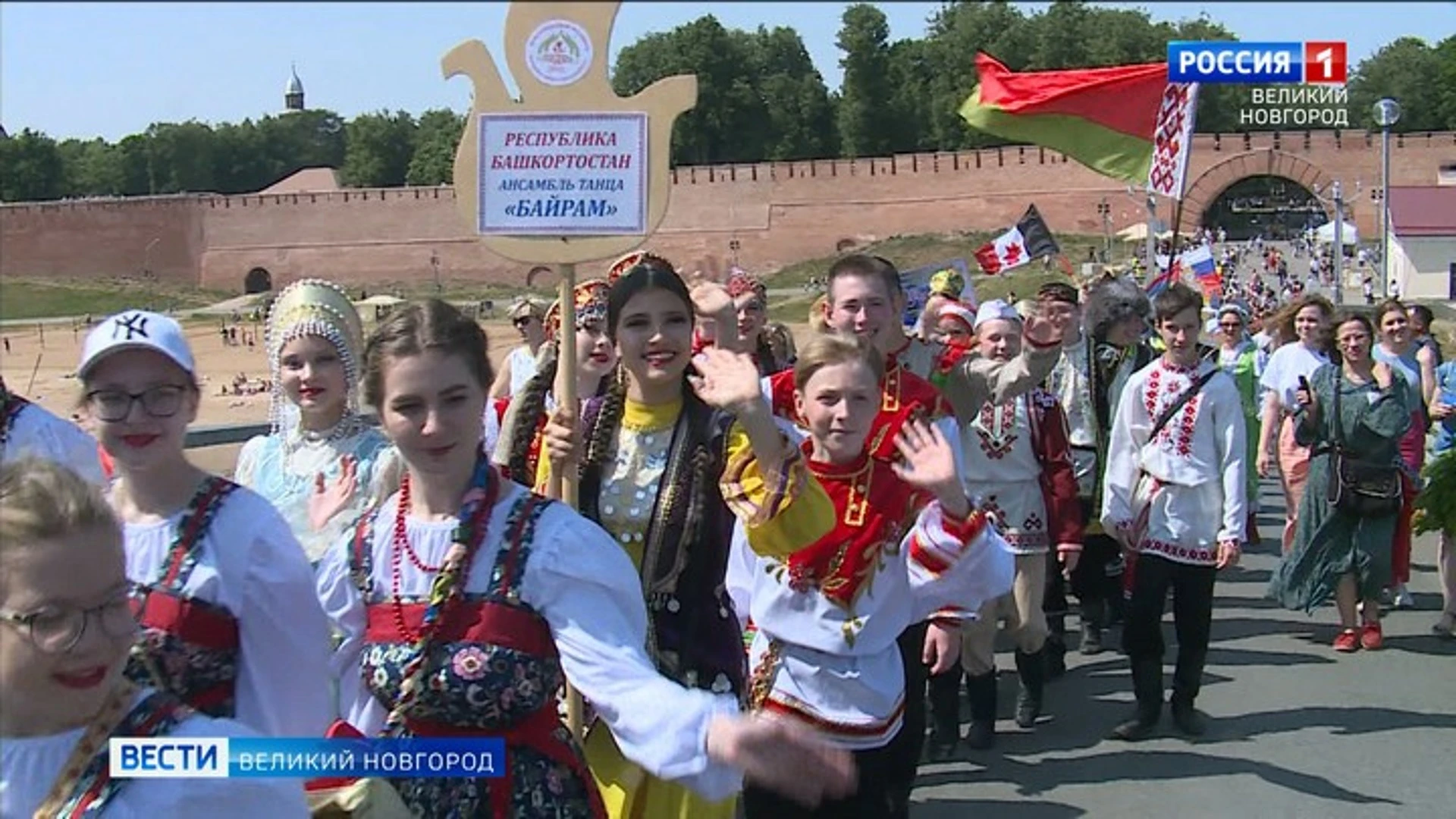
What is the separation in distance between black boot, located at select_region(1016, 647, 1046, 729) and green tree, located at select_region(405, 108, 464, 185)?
60783 millimetres

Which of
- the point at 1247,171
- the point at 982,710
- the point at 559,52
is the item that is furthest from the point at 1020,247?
the point at 1247,171

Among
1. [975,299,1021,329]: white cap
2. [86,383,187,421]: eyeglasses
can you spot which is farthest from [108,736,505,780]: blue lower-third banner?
[975,299,1021,329]: white cap

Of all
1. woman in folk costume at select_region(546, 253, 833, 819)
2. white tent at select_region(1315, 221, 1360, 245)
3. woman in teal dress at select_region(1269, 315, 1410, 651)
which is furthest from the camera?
white tent at select_region(1315, 221, 1360, 245)

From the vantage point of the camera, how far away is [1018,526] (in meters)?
6.57

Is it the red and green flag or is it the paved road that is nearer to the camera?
the paved road

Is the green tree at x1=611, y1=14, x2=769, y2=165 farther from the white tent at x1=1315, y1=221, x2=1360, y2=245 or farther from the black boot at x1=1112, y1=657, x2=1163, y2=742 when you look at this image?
the black boot at x1=1112, y1=657, x2=1163, y2=742

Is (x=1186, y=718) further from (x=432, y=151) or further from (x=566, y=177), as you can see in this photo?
(x=432, y=151)

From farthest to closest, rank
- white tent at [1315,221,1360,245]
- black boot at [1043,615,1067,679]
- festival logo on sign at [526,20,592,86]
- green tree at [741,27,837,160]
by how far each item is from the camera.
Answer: green tree at [741,27,837,160]
white tent at [1315,221,1360,245]
black boot at [1043,615,1067,679]
festival logo on sign at [526,20,592,86]

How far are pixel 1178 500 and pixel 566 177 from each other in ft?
12.6

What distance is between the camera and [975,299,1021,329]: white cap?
20.0 feet

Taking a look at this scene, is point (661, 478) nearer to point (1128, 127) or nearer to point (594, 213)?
point (594, 213)

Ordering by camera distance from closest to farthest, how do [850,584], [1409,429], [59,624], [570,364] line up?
[59,624]
[570,364]
[850,584]
[1409,429]

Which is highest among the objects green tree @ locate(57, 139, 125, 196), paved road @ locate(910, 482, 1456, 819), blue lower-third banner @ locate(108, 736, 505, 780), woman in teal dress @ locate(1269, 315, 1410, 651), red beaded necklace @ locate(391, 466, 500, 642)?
green tree @ locate(57, 139, 125, 196)

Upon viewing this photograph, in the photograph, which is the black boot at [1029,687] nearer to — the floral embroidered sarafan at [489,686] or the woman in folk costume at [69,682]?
the floral embroidered sarafan at [489,686]
